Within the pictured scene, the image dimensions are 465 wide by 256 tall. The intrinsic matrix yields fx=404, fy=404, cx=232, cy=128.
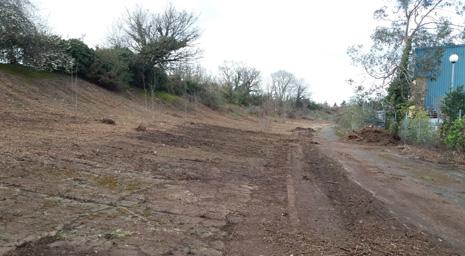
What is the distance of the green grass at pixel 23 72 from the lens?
18.7 meters

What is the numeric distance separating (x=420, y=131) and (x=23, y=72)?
19.1 meters

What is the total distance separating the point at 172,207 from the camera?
18.3 feet

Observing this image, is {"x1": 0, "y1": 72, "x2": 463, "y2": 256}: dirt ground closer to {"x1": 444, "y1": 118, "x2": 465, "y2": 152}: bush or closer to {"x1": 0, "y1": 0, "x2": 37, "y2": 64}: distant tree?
{"x1": 444, "y1": 118, "x2": 465, "y2": 152}: bush

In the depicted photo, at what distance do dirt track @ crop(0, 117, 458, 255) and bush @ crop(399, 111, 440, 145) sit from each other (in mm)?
10194

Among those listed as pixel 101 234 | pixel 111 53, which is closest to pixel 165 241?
pixel 101 234

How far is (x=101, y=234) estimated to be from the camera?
4.25 m

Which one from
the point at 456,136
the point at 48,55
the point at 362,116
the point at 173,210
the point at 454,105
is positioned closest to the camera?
the point at 173,210

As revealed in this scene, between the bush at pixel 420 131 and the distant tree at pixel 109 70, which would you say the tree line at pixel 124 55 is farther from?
the bush at pixel 420 131

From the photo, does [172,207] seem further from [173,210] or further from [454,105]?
[454,105]

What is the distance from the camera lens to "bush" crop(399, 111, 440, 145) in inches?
691

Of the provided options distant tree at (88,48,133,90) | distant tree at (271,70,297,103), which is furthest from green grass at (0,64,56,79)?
distant tree at (271,70,297,103)

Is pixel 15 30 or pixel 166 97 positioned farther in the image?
pixel 166 97

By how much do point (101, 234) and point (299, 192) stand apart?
4.13m

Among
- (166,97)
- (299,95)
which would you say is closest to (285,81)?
(299,95)
